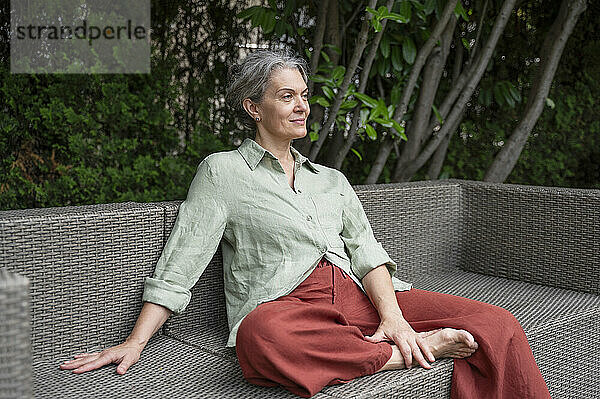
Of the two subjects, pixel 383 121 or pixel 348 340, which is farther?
pixel 383 121

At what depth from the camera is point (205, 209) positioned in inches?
76.6

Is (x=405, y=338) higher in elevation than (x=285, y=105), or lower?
lower

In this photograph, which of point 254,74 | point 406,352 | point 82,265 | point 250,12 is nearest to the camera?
point 406,352

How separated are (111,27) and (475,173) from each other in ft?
7.41

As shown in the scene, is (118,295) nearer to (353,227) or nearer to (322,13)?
(353,227)

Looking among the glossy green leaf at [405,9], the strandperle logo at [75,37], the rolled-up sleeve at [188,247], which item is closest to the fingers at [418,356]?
the rolled-up sleeve at [188,247]

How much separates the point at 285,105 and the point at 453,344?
84 cm

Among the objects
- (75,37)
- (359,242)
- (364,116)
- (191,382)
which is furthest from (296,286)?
(75,37)

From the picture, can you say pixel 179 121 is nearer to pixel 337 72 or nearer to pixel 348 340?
pixel 337 72

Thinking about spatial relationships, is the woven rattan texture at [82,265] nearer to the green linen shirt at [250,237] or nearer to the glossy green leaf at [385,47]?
the green linen shirt at [250,237]

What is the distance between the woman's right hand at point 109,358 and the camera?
1711 mm

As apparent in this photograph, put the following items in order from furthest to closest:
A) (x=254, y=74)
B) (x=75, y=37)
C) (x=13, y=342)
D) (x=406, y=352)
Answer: (x=75, y=37)
(x=254, y=74)
(x=406, y=352)
(x=13, y=342)

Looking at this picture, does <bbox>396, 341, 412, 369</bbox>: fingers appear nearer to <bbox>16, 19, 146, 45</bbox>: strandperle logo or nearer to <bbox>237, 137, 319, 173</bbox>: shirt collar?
<bbox>237, 137, 319, 173</bbox>: shirt collar

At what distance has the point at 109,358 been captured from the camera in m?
1.74
